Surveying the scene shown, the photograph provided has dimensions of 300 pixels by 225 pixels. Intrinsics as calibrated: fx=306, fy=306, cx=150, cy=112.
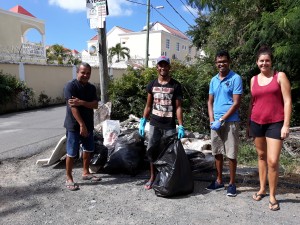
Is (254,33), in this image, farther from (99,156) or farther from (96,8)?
(99,156)

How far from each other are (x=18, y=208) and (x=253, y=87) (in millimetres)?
3088

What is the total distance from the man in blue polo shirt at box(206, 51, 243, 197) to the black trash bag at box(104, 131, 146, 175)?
131cm

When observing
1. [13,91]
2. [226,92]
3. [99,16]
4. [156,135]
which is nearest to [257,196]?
[226,92]

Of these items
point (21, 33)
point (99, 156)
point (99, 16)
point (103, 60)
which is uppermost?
point (21, 33)

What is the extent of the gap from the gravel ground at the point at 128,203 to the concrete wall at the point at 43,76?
396 inches

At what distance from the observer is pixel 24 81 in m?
14.4

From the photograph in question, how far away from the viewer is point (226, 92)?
3.70 metres

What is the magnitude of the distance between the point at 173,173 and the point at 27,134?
5.63m

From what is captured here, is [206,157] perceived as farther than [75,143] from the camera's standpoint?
Yes

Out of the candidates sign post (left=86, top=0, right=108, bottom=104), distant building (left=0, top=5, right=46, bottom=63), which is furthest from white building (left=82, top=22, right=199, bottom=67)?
sign post (left=86, top=0, right=108, bottom=104)

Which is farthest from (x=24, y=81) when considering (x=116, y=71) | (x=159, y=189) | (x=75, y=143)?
(x=159, y=189)

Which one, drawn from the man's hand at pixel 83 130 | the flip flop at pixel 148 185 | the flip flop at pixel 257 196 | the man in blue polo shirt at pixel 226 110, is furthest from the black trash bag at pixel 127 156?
the flip flop at pixel 257 196

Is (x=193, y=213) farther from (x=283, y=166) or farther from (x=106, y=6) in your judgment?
(x=106, y=6)

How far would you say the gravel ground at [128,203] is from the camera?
10.8 ft
